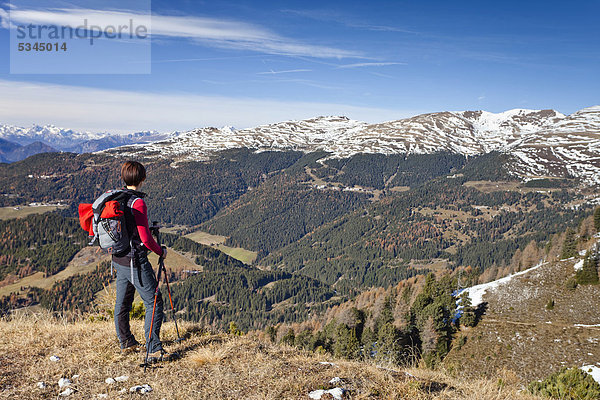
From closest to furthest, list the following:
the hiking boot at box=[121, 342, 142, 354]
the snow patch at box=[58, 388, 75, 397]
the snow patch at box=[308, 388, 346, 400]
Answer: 1. the snow patch at box=[58, 388, 75, 397]
2. the snow patch at box=[308, 388, 346, 400]
3. the hiking boot at box=[121, 342, 142, 354]

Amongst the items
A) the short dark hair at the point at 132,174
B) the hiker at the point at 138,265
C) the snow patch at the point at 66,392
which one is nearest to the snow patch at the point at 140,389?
the snow patch at the point at 66,392

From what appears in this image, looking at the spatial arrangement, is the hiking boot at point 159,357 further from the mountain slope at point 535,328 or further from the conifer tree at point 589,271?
the conifer tree at point 589,271

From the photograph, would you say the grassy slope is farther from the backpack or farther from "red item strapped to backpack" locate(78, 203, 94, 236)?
"red item strapped to backpack" locate(78, 203, 94, 236)

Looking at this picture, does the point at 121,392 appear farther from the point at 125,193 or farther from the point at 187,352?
the point at 125,193

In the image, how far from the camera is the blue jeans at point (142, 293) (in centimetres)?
880

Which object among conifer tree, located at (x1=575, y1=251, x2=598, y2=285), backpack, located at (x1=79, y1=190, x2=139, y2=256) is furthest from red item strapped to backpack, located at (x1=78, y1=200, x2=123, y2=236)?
conifer tree, located at (x1=575, y1=251, x2=598, y2=285)

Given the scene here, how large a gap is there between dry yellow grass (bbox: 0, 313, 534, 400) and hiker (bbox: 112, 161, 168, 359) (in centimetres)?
82

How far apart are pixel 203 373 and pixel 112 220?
14.1 feet

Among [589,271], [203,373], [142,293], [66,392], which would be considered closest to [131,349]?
[142,293]

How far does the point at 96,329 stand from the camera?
11.5 m

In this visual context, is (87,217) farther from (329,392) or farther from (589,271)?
(589,271)

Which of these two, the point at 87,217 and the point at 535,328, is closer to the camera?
the point at 87,217

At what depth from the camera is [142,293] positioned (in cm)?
888

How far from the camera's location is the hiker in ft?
27.5
